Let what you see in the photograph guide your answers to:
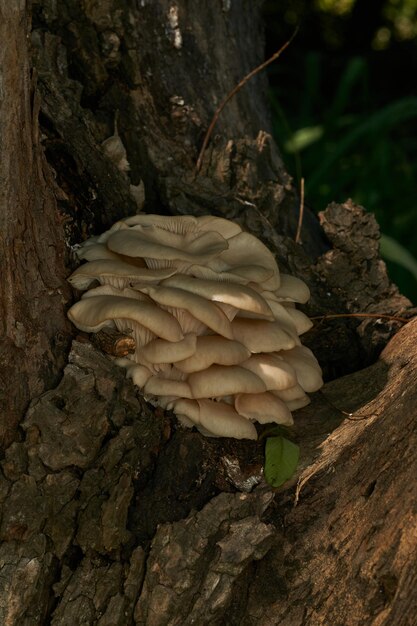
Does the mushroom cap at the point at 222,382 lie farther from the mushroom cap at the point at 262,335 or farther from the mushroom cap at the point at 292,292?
the mushroom cap at the point at 292,292

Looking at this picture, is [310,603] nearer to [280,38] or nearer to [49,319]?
[49,319]

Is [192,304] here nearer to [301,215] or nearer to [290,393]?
[290,393]

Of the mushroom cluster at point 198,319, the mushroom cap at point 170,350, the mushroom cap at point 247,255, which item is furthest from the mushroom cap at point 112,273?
the mushroom cap at point 247,255

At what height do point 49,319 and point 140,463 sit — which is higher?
point 49,319

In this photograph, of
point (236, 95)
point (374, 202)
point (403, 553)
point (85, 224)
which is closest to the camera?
point (403, 553)

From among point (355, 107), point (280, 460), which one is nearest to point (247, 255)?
point (280, 460)

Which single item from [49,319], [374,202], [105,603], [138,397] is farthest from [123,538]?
[374,202]
